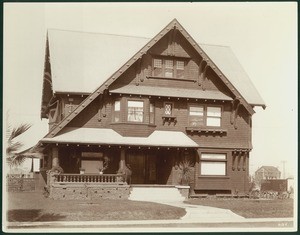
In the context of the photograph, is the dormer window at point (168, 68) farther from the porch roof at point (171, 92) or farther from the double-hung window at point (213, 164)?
the double-hung window at point (213, 164)

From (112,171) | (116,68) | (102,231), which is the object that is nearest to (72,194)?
(112,171)

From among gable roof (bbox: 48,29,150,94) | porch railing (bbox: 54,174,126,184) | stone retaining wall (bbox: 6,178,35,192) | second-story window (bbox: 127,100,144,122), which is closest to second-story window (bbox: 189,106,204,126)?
second-story window (bbox: 127,100,144,122)

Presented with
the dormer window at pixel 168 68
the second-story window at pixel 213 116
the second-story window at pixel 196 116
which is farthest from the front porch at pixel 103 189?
the dormer window at pixel 168 68

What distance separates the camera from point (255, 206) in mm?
27062

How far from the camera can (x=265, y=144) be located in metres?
31.5

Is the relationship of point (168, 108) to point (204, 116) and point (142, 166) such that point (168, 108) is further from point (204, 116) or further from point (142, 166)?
point (142, 166)

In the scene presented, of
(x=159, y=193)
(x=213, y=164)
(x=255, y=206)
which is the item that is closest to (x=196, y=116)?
(x=213, y=164)

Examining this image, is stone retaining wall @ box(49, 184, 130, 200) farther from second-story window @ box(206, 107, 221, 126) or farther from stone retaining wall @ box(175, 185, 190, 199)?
second-story window @ box(206, 107, 221, 126)

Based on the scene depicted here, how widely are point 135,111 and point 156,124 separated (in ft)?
4.92

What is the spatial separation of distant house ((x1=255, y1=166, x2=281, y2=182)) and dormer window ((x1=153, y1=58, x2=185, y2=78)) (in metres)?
7.59

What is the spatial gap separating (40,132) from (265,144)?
12607mm

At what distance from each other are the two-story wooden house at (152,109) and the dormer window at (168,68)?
0.06 m

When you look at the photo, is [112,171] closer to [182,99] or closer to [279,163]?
[182,99]

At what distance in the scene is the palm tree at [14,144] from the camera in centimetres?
2572
